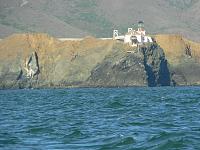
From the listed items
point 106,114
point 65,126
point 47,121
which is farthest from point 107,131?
point 106,114

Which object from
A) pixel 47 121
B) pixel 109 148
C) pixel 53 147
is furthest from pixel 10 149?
pixel 47 121

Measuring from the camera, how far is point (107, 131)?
155ft

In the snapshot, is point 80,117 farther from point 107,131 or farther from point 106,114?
point 107,131

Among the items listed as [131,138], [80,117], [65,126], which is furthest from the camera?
[80,117]

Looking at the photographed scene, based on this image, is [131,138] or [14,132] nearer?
[131,138]

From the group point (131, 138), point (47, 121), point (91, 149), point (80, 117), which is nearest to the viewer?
point (91, 149)

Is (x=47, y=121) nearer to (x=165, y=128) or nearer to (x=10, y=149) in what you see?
(x=165, y=128)

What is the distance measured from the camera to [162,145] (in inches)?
Answer: 1583

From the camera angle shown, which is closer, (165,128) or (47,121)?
(165,128)

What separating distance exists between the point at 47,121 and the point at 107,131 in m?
11.2

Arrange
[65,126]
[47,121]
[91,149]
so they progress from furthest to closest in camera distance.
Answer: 1. [47,121]
2. [65,126]
3. [91,149]

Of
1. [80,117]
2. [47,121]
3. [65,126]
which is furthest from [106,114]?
[65,126]

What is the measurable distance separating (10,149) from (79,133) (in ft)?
24.2

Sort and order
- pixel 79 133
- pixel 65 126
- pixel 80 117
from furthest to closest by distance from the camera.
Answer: pixel 80 117 < pixel 65 126 < pixel 79 133
